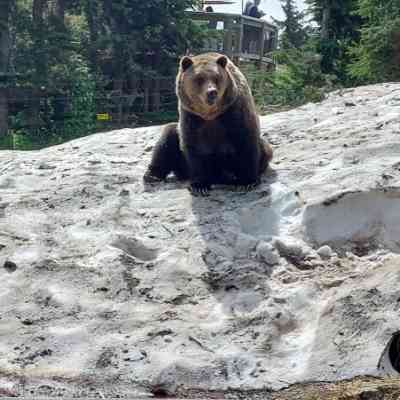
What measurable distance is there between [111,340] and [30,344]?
412mm

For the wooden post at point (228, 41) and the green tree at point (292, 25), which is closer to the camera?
the wooden post at point (228, 41)

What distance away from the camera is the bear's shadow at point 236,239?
3.75 metres

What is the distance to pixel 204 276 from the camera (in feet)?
12.9

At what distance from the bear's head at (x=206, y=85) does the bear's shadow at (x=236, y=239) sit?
63 centimetres

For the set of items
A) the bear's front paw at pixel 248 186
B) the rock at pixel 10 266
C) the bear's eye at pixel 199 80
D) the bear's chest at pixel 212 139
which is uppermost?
the bear's eye at pixel 199 80

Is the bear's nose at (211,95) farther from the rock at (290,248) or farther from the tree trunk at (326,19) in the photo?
the tree trunk at (326,19)

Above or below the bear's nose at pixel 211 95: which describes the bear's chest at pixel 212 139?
below

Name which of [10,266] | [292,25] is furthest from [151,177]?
[292,25]

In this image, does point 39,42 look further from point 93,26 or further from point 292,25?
point 292,25

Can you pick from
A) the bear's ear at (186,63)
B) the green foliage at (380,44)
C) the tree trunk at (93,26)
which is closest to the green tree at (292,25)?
the tree trunk at (93,26)

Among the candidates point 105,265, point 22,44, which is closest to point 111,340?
point 105,265

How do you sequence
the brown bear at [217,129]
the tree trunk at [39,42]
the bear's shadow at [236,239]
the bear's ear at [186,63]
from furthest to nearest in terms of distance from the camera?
the tree trunk at [39,42] < the bear's ear at [186,63] < the brown bear at [217,129] < the bear's shadow at [236,239]

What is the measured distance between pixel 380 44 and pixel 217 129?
20.7 ft

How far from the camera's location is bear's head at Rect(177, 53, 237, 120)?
5207mm
